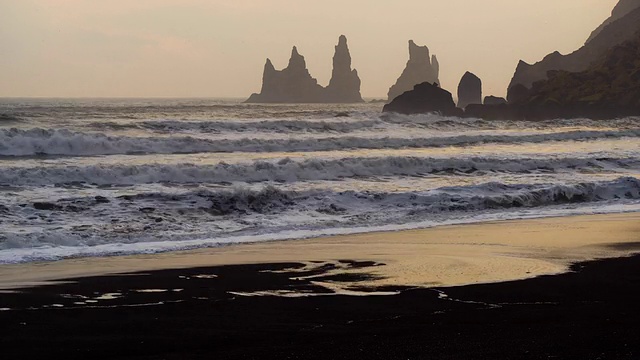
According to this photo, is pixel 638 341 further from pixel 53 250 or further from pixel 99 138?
pixel 99 138

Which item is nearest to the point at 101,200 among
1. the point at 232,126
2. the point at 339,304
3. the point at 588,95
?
the point at 339,304

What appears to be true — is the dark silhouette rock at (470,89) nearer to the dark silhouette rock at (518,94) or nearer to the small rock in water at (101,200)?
the dark silhouette rock at (518,94)

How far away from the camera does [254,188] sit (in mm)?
17219

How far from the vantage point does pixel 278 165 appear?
22703mm

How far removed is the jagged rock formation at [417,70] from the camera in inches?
6850

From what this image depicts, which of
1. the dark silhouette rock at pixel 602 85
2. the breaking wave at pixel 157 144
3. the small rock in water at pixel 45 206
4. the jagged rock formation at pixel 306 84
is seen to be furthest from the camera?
the jagged rock formation at pixel 306 84

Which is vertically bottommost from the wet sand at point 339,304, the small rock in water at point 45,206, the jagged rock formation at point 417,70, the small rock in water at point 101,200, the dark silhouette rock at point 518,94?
the small rock in water at point 101,200

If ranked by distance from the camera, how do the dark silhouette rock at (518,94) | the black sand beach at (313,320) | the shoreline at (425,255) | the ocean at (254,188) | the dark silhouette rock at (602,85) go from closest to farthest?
the black sand beach at (313,320) < the shoreline at (425,255) < the ocean at (254,188) < the dark silhouette rock at (602,85) < the dark silhouette rock at (518,94)

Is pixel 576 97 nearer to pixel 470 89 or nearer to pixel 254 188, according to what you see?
pixel 470 89

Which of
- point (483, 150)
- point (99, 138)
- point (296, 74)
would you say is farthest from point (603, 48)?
point (99, 138)

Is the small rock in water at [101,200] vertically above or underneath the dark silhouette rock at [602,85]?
Result: underneath

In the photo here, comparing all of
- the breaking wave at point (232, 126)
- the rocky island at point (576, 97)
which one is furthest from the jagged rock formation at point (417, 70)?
the breaking wave at point (232, 126)

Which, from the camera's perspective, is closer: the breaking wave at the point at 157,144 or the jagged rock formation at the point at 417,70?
the breaking wave at the point at 157,144

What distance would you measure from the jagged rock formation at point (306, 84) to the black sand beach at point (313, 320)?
15981cm
